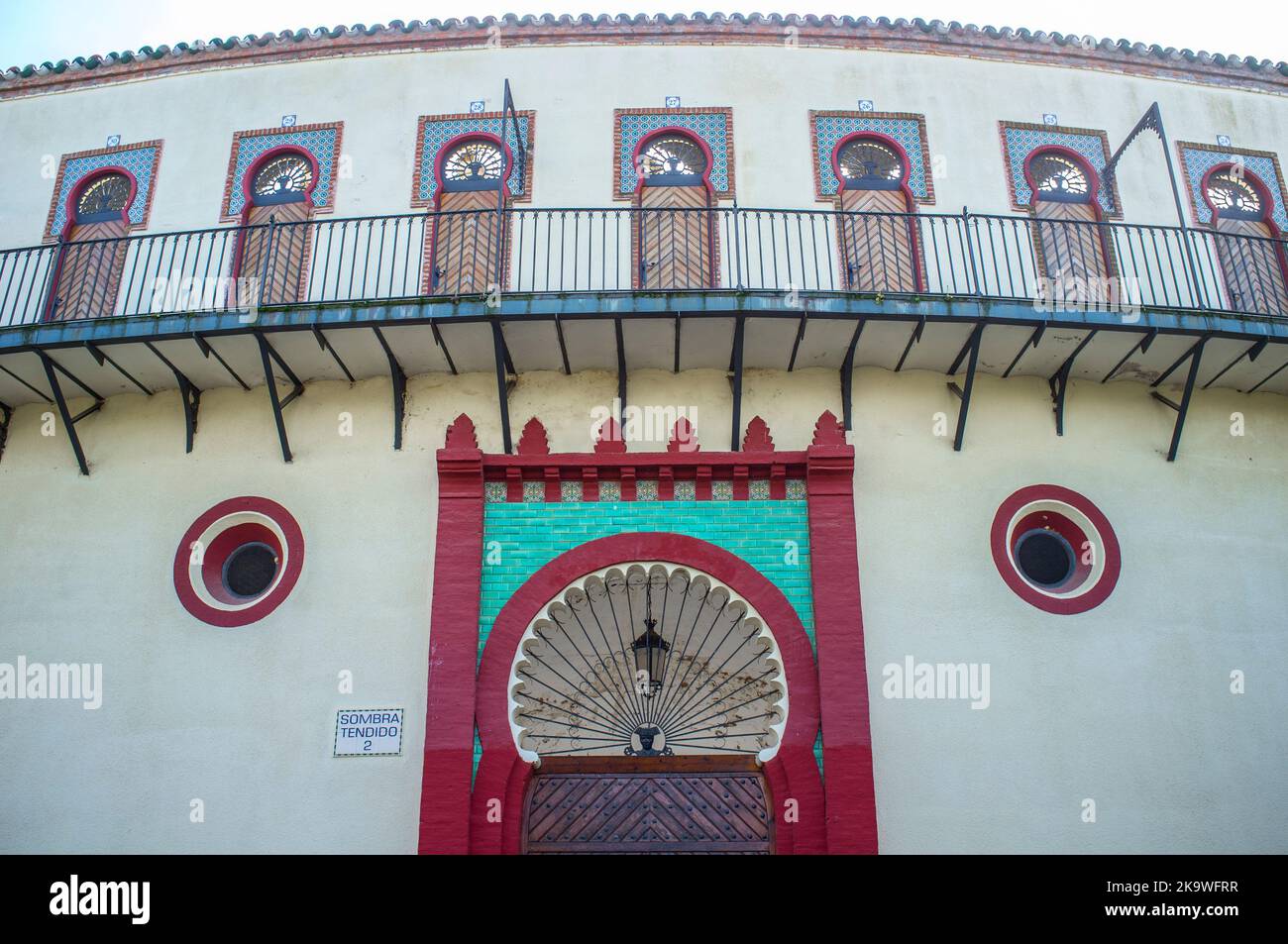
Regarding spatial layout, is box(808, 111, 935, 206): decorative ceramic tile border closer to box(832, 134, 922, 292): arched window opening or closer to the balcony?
box(832, 134, 922, 292): arched window opening

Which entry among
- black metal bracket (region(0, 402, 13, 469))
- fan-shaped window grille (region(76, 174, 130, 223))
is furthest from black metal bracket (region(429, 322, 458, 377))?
black metal bracket (region(0, 402, 13, 469))

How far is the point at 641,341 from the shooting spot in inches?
365

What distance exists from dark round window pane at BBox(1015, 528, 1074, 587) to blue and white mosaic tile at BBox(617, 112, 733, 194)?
4.13m

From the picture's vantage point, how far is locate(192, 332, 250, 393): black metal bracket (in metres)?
9.16

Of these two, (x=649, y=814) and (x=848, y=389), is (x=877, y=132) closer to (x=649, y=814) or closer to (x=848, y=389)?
(x=848, y=389)

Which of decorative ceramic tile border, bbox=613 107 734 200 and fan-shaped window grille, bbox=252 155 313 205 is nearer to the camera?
decorative ceramic tile border, bbox=613 107 734 200

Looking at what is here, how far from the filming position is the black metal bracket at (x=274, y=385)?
919 cm

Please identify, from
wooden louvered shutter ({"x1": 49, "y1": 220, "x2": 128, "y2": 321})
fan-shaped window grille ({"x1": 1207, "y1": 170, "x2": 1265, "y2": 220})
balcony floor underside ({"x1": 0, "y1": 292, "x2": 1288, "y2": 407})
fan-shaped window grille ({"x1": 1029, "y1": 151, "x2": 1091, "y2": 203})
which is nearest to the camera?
balcony floor underside ({"x1": 0, "y1": 292, "x2": 1288, "y2": 407})

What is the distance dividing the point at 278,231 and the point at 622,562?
4661mm

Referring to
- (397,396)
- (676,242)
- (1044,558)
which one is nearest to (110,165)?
(397,396)

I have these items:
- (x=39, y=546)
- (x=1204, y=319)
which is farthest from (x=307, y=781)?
(x=1204, y=319)

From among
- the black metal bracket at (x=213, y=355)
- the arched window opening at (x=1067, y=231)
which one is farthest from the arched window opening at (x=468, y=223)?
the arched window opening at (x=1067, y=231)

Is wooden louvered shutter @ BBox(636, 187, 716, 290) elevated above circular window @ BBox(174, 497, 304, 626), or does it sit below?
above

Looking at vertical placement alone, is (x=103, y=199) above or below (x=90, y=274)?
above
